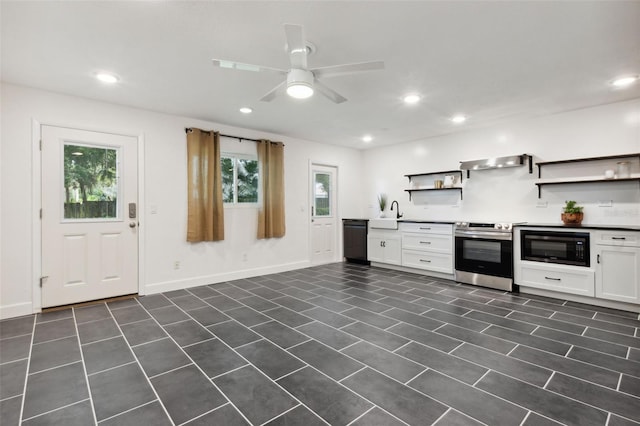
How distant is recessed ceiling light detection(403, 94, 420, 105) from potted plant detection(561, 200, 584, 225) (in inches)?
96.0

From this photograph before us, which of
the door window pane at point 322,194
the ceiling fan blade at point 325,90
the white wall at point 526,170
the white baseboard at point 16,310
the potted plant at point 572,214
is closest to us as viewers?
the ceiling fan blade at point 325,90

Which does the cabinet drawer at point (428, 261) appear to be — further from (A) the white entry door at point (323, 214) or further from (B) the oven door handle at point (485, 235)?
(A) the white entry door at point (323, 214)

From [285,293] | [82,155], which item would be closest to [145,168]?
[82,155]

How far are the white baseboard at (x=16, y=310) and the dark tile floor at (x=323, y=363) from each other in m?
0.17

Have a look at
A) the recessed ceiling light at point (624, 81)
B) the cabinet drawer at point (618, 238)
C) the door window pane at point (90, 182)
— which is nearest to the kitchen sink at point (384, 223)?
the cabinet drawer at point (618, 238)

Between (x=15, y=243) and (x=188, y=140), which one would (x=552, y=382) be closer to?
(x=188, y=140)

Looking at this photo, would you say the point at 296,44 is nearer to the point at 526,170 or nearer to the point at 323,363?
the point at 323,363

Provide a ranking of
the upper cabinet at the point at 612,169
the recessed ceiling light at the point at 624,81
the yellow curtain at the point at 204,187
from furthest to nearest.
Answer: the yellow curtain at the point at 204,187 < the upper cabinet at the point at 612,169 < the recessed ceiling light at the point at 624,81

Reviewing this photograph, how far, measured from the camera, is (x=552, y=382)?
2004 mm

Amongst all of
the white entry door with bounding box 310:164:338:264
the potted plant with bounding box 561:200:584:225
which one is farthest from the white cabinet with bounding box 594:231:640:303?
the white entry door with bounding box 310:164:338:264

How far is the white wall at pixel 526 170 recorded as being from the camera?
3867 millimetres

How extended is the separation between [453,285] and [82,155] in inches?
205

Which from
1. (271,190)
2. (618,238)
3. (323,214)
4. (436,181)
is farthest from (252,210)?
(618,238)

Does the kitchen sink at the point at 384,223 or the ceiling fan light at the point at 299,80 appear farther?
the kitchen sink at the point at 384,223
